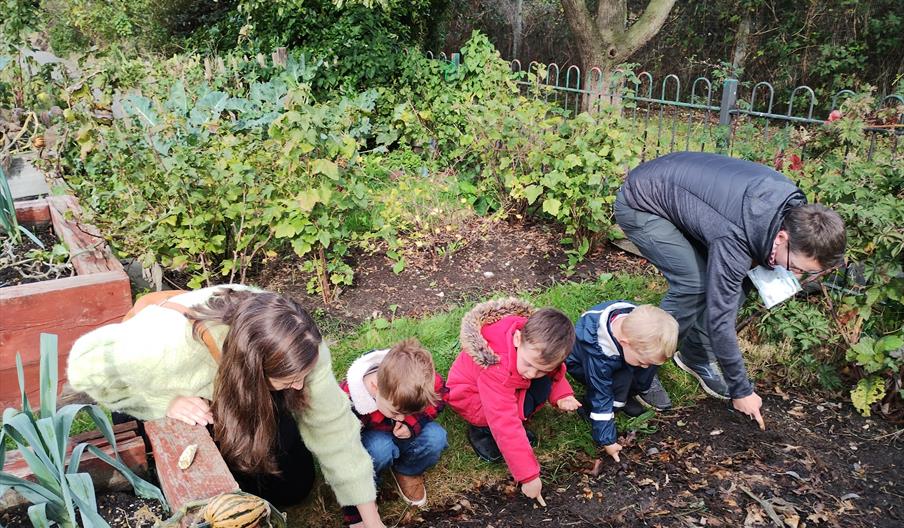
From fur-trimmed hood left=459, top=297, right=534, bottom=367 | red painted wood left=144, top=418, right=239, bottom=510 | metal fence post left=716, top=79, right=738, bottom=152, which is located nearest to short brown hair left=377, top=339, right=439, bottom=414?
fur-trimmed hood left=459, top=297, right=534, bottom=367

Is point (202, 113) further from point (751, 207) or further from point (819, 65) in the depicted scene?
point (819, 65)

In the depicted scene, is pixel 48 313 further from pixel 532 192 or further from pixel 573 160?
pixel 573 160

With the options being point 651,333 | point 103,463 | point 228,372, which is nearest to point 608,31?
point 651,333

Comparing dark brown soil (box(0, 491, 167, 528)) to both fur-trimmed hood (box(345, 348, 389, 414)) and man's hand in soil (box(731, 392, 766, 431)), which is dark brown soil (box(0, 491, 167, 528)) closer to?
fur-trimmed hood (box(345, 348, 389, 414))

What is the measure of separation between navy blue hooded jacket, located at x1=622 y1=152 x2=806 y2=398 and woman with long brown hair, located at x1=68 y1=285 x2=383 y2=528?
63.8 inches

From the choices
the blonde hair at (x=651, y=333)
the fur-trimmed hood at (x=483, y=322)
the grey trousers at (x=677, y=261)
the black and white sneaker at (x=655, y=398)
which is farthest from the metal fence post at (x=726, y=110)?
the fur-trimmed hood at (x=483, y=322)

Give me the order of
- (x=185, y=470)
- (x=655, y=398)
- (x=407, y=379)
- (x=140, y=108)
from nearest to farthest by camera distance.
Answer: (x=185, y=470) → (x=407, y=379) → (x=655, y=398) → (x=140, y=108)

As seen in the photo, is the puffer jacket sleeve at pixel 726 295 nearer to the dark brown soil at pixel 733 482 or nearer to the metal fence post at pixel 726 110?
the dark brown soil at pixel 733 482

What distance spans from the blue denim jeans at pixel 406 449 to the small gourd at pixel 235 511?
1111 mm

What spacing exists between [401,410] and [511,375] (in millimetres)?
471

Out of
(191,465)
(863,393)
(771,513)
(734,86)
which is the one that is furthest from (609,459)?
(734,86)

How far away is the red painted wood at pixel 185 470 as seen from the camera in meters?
1.53

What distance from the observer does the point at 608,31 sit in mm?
7832

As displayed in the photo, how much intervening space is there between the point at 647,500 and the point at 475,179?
11.2ft
